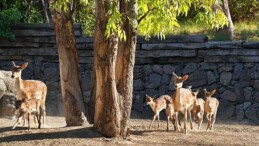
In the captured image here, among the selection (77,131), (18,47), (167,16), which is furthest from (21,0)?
(167,16)

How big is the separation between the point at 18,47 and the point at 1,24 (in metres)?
0.91

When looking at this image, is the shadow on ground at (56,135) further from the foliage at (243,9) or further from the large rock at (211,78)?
the foliage at (243,9)

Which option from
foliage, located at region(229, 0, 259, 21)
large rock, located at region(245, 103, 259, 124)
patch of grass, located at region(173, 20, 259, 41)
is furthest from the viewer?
foliage, located at region(229, 0, 259, 21)

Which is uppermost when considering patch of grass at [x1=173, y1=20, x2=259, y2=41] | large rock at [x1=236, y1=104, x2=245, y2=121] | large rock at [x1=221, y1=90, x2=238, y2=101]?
patch of grass at [x1=173, y1=20, x2=259, y2=41]

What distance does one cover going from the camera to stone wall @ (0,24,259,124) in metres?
16.4

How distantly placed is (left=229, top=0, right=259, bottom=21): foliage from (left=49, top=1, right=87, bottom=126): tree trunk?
45.4 ft

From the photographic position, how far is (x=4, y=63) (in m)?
17.8

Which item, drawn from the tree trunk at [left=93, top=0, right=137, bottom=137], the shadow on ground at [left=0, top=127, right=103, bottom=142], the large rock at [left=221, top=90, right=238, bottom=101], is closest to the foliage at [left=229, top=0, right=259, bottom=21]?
the large rock at [left=221, top=90, right=238, bottom=101]

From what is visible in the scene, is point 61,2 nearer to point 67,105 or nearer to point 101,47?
point 101,47

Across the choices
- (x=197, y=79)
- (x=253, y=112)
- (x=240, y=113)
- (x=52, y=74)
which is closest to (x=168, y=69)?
(x=197, y=79)

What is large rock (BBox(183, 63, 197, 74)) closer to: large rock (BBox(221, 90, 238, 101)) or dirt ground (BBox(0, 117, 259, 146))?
large rock (BBox(221, 90, 238, 101))

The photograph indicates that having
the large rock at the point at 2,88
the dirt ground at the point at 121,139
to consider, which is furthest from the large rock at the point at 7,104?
the dirt ground at the point at 121,139

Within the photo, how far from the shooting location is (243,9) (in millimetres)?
25781

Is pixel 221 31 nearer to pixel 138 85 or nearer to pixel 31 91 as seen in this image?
pixel 138 85
